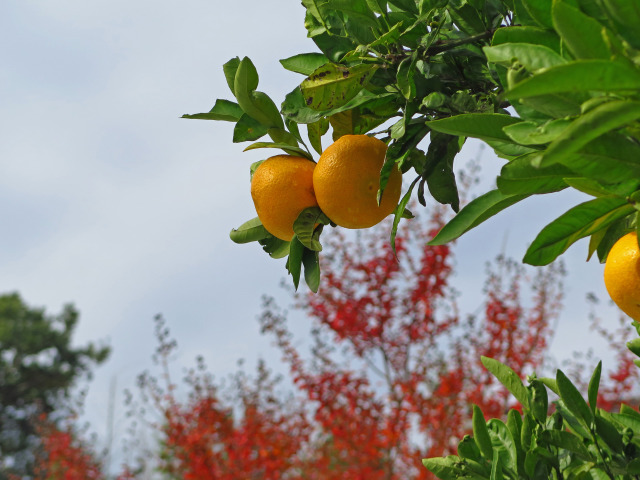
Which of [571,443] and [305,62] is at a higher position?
[305,62]

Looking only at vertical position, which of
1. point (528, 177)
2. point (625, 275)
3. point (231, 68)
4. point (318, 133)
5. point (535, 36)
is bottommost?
point (625, 275)

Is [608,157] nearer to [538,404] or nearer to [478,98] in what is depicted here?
[478,98]

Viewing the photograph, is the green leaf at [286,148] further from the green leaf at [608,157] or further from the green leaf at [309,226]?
the green leaf at [608,157]

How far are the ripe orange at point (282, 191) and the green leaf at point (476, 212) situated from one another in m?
0.28

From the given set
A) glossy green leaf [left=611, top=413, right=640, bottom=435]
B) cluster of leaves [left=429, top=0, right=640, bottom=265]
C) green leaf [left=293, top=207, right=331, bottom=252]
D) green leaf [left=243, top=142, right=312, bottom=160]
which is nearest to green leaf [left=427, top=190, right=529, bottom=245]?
cluster of leaves [left=429, top=0, right=640, bottom=265]

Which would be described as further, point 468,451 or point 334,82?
point 468,451

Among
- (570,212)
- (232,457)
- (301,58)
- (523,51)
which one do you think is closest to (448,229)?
(570,212)

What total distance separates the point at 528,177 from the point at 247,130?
0.54 meters

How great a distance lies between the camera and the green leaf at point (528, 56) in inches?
26.9

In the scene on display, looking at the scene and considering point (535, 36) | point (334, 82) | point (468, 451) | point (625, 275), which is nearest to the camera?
point (535, 36)

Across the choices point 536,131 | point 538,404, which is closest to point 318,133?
point 536,131

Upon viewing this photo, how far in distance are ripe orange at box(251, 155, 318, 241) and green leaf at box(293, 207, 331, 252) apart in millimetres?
16

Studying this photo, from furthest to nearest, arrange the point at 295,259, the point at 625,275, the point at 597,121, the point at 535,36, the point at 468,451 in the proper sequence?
the point at 468,451 < the point at 295,259 < the point at 625,275 < the point at 535,36 < the point at 597,121

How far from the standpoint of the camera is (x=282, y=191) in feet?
3.58
